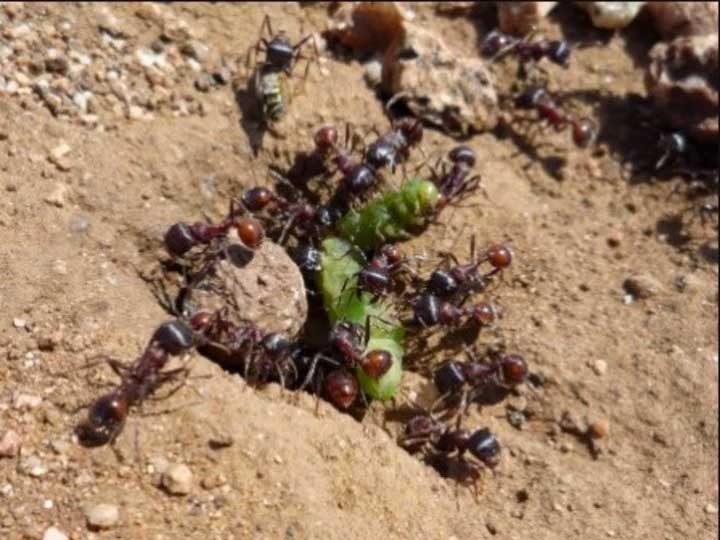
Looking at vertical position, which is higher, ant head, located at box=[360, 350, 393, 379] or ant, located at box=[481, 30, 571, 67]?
ant, located at box=[481, 30, 571, 67]

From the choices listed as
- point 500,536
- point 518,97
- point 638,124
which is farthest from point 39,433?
point 638,124

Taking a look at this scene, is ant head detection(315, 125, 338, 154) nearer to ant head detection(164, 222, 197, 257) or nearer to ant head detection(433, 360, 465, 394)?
ant head detection(164, 222, 197, 257)

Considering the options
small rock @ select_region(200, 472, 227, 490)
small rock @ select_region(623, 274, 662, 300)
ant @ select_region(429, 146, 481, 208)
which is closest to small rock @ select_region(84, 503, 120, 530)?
small rock @ select_region(200, 472, 227, 490)

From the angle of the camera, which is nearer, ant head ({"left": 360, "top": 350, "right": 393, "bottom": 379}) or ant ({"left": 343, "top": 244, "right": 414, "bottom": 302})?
ant head ({"left": 360, "top": 350, "right": 393, "bottom": 379})

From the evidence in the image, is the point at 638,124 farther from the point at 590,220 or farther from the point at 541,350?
the point at 541,350

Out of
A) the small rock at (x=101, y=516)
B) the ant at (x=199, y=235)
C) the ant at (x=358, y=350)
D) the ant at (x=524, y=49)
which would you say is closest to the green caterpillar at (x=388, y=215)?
the ant at (x=358, y=350)

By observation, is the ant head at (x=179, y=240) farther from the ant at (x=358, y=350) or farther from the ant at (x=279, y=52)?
the ant at (x=279, y=52)

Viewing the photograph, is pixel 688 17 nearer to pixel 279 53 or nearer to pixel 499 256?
pixel 499 256

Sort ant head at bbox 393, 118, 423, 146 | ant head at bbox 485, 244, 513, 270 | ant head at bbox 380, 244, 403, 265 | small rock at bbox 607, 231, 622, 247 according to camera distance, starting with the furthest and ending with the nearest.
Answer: small rock at bbox 607, 231, 622, 247 < ant head at bbox 393, 118, 423, 146 < ant head at bbox 485, 244, 513, 270 < ant head at bbox 380, 244, 403, 265
